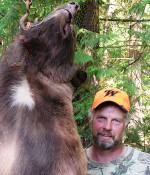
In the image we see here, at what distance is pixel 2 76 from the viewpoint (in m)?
3.09

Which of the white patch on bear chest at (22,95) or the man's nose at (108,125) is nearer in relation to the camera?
the white patch on bear chest at (22,95)

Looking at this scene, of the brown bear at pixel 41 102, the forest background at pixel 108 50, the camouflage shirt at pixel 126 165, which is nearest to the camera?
the brown bear at pixel 41 102

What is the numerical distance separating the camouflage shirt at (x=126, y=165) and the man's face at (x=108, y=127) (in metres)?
0.14

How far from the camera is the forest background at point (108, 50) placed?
220 inches

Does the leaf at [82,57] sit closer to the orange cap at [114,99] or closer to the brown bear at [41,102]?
the orange cap at [114,99]

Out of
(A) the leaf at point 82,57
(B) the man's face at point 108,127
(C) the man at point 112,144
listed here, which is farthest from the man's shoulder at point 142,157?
(A) the leaf at point 82,57

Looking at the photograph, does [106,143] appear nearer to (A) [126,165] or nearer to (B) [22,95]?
(A) [126,165]

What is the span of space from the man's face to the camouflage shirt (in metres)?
0.14

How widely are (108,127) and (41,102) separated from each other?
Result: 1.22 meters

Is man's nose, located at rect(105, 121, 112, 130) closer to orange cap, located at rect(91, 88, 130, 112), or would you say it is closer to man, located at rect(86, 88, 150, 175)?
man, located at rect(86, 88, 150, 175)

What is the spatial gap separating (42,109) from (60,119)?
127 mm

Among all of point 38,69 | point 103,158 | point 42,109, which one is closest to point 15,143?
point 42,109

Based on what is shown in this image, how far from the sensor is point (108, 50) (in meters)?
6.00

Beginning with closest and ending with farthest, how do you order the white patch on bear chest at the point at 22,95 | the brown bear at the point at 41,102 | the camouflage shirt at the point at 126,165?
the brown bear at the point at 41,102
the white patch on bear chest at the point at 22,95
the camouflage shirt at the point at 126,165
